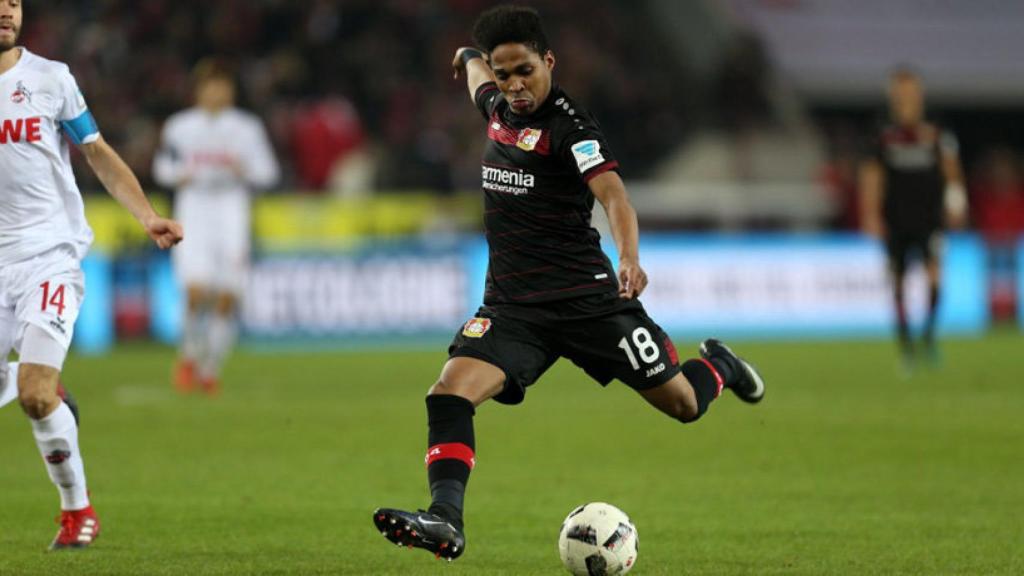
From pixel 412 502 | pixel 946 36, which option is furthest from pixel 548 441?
pixel 946 36

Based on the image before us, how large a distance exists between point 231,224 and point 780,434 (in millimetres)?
5330

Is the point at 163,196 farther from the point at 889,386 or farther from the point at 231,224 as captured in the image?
the point at 889,386

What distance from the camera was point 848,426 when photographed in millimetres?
11195

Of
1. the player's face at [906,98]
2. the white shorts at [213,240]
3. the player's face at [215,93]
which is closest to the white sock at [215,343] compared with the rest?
the white shorts at [213,240]

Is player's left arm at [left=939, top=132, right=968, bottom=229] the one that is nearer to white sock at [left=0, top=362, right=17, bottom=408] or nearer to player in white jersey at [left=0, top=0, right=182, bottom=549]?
player in white jersey at [left=0, top=0, right=182, bottom=549]

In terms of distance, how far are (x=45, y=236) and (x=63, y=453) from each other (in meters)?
0.85

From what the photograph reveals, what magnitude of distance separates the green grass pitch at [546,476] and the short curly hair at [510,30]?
192 centimetres

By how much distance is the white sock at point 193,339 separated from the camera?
1386 cm

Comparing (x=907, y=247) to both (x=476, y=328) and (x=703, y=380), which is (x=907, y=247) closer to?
(x=703, y=380)

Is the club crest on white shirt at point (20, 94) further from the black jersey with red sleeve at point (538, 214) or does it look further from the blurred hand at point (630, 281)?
the blurred hand at point (630, 281)

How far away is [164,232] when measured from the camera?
6586mm

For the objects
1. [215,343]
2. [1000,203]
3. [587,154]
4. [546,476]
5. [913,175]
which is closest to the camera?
[587,154]

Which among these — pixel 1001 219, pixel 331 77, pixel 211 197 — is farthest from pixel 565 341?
pixel 1001 219

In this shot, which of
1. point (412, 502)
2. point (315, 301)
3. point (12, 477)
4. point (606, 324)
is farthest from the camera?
point (315, 301)
